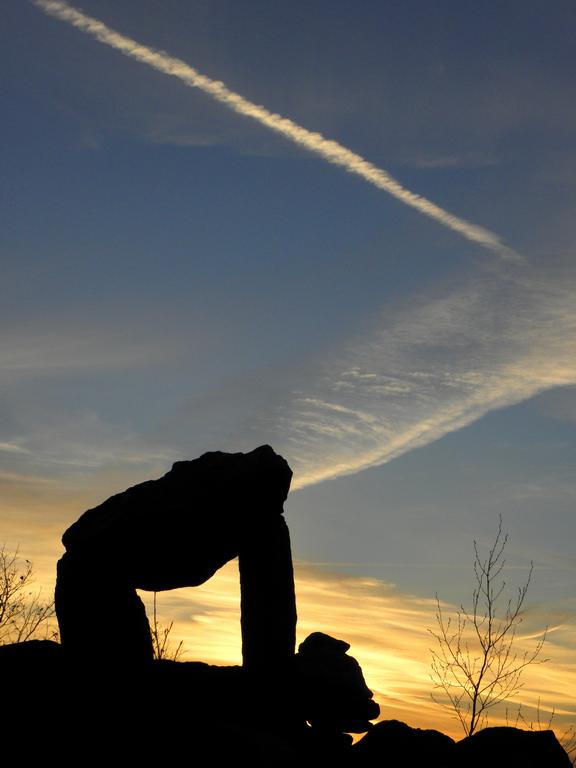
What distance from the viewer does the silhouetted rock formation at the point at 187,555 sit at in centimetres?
1948

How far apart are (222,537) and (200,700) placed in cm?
334

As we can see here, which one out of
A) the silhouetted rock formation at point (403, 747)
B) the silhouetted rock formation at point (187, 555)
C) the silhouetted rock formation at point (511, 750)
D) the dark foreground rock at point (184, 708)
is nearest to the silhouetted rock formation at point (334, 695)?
the dark foreground rock at point (184, 708)

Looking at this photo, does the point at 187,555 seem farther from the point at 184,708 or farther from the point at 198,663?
the point at 184,708

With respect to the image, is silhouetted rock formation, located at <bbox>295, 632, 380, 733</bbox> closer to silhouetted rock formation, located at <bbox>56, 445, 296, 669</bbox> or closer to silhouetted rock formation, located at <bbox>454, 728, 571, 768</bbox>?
silhouetted rock formation, located at <bbox>56, 445, 296, 669</bbox>

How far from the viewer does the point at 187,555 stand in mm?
19719

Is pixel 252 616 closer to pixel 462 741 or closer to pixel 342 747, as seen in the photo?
pixel 342 747

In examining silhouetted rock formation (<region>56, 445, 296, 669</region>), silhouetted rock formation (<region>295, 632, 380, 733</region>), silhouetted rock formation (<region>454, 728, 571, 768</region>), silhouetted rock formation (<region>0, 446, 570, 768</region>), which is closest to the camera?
silhouetted rock formation (<region>454, 728, 571, 768</region>)

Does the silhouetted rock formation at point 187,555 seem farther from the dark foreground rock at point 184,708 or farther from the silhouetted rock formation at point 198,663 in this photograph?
the dark foreground rock at point 184,708

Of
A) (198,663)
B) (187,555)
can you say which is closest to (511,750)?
(198,663)

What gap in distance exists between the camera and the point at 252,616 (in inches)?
782

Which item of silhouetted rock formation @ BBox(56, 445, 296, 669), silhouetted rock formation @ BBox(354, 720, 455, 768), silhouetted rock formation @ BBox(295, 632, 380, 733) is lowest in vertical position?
silhouetted rock formation @ BBox(354, 720, 455, 768)

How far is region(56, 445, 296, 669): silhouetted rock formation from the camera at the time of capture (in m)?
19.5

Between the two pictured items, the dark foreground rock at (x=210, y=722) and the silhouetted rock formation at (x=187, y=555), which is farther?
the silhouetted rock formation at (x=187, y=555)

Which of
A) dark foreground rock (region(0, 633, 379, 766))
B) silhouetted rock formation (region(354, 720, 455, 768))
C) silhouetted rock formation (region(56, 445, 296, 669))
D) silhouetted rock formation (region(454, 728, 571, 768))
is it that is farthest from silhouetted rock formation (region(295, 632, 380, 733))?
silhouetted rock formation (region(454, 728, 571, 768))
